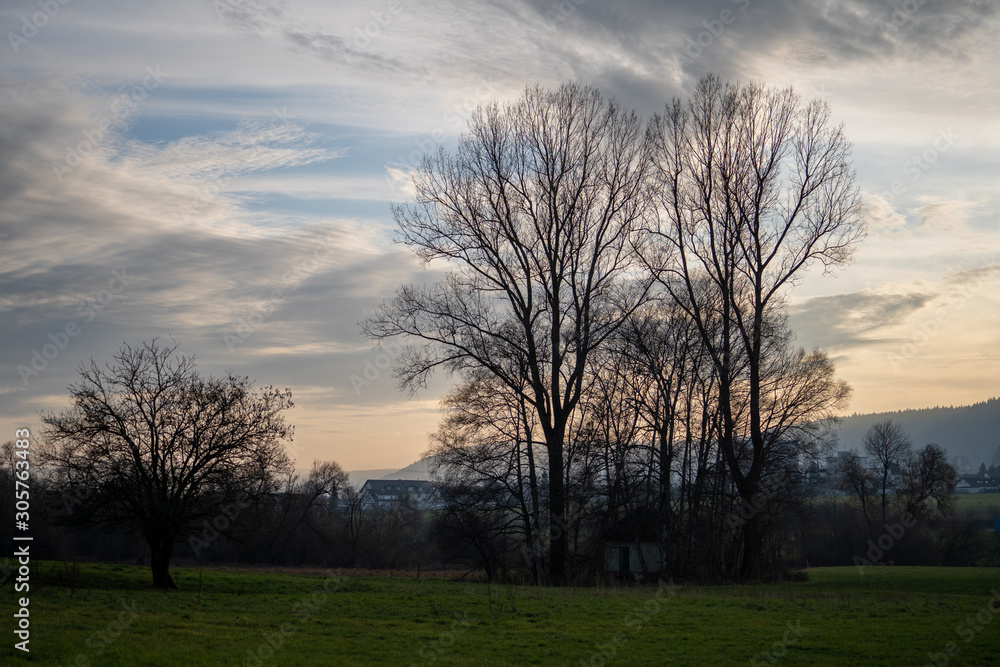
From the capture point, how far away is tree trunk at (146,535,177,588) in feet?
71.9

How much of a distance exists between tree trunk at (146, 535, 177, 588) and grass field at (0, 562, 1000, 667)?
71 centimetres

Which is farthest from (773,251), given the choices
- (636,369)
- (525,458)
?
(525,458)

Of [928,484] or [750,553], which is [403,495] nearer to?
[928,484]

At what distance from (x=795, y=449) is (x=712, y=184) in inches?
457

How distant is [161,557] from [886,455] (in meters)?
60.2

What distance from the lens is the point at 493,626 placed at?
585 inches

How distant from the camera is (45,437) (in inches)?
822

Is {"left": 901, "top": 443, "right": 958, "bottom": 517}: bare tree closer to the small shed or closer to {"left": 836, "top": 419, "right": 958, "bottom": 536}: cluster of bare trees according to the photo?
{"left": 836, "top": 419, "right": 958, "bottom": 536}: cluster of bare trees

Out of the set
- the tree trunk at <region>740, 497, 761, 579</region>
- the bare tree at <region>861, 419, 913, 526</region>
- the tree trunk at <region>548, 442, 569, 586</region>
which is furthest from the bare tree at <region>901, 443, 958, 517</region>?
the tree trunk at <region>548, 442, 569, 586</region>

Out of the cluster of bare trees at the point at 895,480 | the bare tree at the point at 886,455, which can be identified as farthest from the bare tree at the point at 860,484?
the bare tree at the point at 886,455

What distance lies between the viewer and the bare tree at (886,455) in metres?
61.1

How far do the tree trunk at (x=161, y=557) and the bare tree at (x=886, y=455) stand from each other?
56.3 m

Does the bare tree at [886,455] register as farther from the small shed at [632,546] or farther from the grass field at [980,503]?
the small shed at [632,546]

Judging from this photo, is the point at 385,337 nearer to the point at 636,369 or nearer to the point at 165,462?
the point at 165,462
